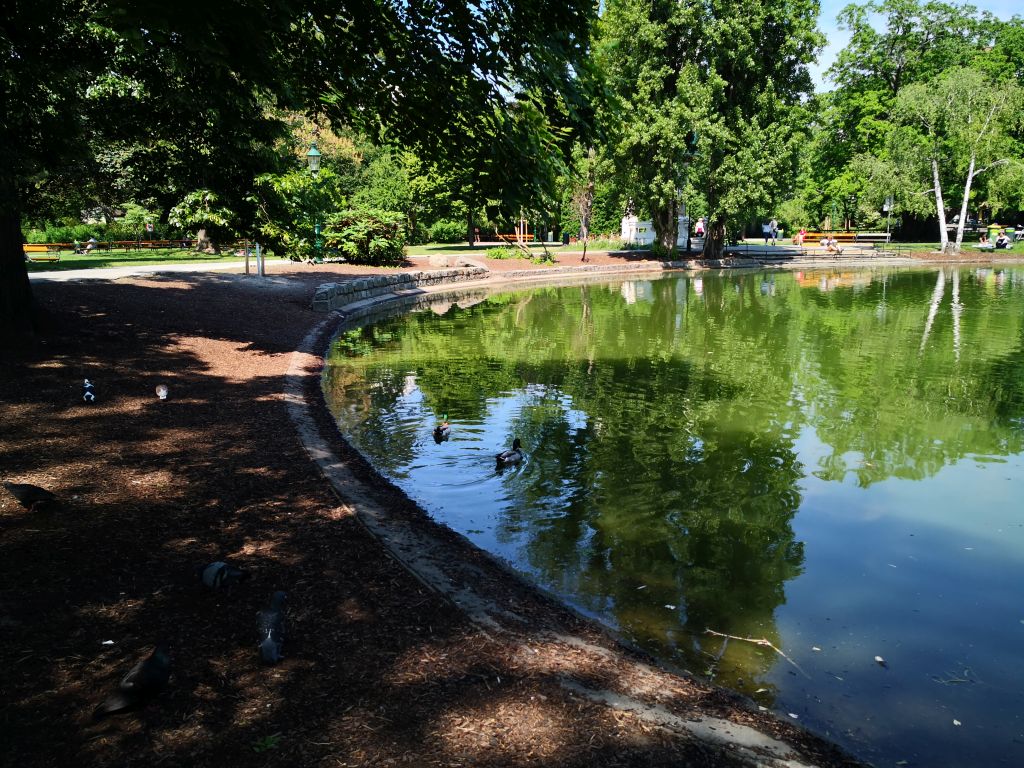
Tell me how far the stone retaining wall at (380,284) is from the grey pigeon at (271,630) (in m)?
16.8

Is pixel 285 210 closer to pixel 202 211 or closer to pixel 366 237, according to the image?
pixel 202 211

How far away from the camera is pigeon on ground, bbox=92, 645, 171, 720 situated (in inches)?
133

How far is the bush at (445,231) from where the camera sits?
49.4m

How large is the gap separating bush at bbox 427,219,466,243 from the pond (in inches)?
1322

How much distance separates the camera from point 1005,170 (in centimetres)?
4225

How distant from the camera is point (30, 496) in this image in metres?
5.33

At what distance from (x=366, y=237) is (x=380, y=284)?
20.4ft

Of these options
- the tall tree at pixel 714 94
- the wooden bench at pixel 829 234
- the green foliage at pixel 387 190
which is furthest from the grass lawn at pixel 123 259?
the wooden bench at pixel 829 234

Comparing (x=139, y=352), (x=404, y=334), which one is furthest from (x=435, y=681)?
(x=404, y=334)

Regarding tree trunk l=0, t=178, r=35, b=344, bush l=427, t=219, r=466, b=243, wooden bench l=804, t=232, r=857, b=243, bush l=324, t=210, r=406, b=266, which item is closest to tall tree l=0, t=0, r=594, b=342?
tree trunk l=0, t=178, r=35, b=344

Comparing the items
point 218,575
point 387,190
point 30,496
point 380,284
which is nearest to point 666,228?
point 387,190

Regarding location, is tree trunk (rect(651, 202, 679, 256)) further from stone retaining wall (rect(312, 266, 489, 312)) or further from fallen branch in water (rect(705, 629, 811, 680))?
fallen branch in water (rect(705, 629, 811, 680))

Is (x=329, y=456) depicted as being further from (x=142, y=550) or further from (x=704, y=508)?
(x=704, y=508)

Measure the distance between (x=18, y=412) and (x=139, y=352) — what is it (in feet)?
12.2
